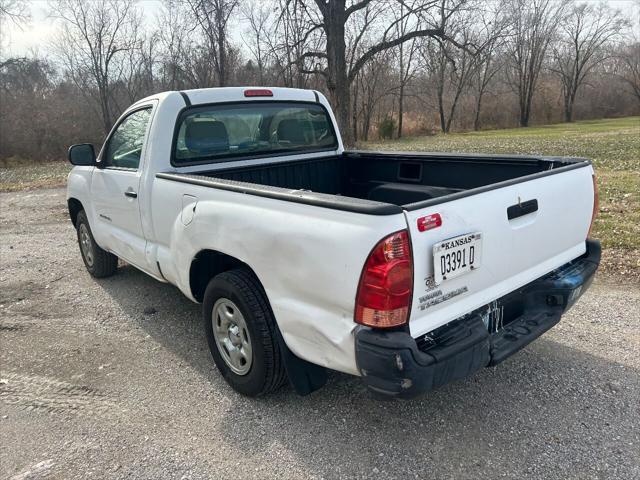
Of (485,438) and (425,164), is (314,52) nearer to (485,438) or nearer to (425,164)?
(425,164)

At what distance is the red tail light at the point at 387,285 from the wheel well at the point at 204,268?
4.16 feet

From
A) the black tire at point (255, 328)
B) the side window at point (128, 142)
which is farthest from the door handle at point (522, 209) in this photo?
the side window at point (128, 142)

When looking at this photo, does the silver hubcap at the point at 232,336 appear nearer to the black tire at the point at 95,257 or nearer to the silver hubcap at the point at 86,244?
the black tire at the point at 95,257

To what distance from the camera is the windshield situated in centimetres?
396

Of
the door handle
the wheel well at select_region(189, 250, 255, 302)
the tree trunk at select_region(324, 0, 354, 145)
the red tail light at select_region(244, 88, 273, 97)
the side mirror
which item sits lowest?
A: the wheel well at select_region(189, 250, 255, 302)

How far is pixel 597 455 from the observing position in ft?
8.23

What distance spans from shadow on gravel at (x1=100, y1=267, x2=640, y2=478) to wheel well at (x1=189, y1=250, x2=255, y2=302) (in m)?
0.59

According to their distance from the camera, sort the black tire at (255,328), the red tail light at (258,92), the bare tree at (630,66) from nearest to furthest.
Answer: the black tire at (255,328)
the red tail light at (258,92)
the bare tree at (630,66)

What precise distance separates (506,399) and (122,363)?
2.72 metres

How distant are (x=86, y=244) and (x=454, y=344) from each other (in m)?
4.71

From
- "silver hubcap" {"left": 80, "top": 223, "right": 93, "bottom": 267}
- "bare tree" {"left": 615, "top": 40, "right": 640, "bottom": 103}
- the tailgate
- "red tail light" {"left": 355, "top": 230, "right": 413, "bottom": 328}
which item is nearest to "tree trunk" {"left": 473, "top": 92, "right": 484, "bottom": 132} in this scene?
"bare tree" {"left": 615, "top": 40, "right": 640, "bottom": 103}

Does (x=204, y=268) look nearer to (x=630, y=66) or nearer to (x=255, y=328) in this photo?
(x=255, y=328)

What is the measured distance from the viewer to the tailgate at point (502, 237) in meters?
2.23

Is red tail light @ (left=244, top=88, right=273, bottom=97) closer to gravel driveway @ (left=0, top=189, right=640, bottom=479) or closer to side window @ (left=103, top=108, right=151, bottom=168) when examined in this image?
side window @ (left=103, top=108, right=151, bottom=168)
